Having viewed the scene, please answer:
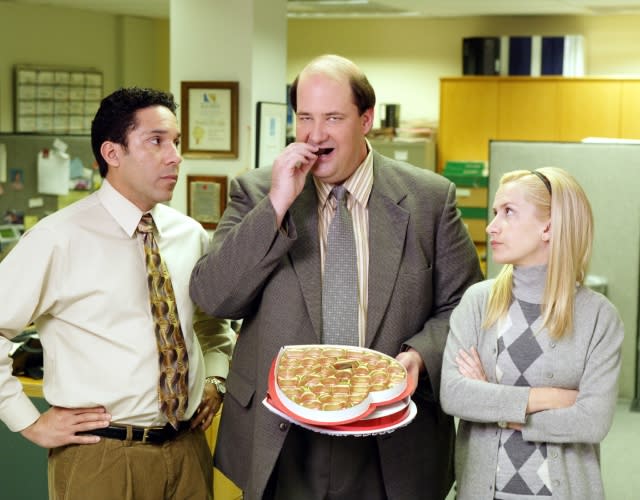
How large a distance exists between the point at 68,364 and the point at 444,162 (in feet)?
21.5

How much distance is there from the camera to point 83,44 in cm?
863

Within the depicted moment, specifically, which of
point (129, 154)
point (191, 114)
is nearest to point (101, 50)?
point (191, 114)

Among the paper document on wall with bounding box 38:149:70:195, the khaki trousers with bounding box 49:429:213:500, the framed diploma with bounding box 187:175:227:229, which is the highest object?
the paper document on wall with bounding box 38:149:70:195

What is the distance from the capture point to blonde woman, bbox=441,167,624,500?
1821 mm

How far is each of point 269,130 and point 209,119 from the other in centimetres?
34

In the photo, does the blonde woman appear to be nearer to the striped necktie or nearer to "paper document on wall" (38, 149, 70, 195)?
the striped necktie

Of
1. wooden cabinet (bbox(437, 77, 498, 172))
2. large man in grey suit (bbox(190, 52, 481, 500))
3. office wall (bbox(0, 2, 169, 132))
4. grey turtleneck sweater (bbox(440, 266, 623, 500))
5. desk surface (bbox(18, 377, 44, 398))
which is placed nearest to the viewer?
Answer: grey turtleneck sweater (bbox(440, 266, 623, 500))

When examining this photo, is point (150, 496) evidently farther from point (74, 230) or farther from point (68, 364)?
point (74, 230)

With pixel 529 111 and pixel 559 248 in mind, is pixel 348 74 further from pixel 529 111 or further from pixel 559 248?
pixel 529 111

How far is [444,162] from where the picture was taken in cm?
826

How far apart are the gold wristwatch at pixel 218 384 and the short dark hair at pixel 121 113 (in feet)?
1.93

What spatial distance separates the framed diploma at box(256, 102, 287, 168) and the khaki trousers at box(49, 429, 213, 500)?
10.7 ft

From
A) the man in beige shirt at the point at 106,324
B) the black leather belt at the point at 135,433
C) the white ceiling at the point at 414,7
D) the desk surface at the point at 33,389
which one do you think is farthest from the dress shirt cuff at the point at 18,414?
the white ceiling at the point at 414,7

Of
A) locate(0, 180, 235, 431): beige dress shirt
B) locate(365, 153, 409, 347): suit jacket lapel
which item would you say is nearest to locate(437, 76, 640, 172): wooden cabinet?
locate(365, 153, 409, 347): suit jacket lapel
